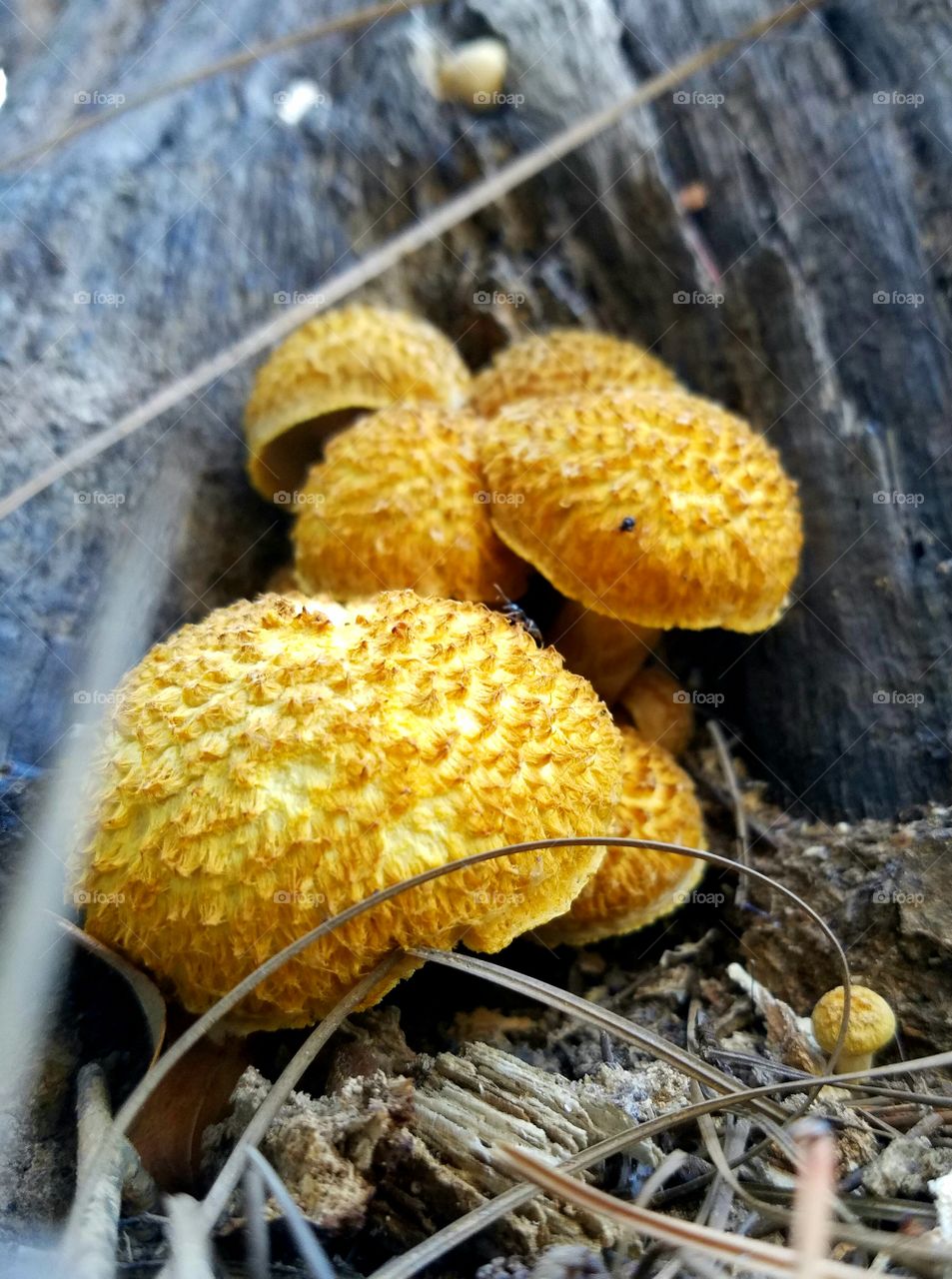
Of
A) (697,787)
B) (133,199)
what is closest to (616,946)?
(697,787)

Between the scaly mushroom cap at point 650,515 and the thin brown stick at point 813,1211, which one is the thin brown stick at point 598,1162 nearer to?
the thin brown stick at point 813,1211

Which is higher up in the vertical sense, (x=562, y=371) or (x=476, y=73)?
(x=476, y=73)

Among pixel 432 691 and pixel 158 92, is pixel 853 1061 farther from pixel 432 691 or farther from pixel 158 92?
pixel 158 92

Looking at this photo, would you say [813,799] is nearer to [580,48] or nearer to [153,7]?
[580,48]

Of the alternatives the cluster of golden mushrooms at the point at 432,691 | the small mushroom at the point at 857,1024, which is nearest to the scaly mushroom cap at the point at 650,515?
the cluster of golden mushrooms at the point at 432,691

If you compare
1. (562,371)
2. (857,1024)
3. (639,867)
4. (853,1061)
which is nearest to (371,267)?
(562,371)

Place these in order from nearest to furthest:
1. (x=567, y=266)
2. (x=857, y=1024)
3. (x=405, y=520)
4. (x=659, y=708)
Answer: (x=857, y=1024) → (x=405, y=520) → (x=659, y=708) → (x=567, y=266)
